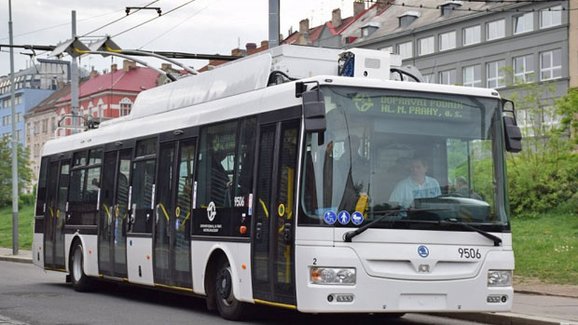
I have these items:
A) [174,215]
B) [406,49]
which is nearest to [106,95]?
[406,49]

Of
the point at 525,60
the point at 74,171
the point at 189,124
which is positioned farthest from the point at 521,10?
the point at 189,124

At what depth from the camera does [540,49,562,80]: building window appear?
65875mm

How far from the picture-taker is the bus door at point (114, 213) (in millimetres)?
17969

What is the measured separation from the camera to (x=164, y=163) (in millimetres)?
16328

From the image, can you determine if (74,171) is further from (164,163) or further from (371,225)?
(371,225)

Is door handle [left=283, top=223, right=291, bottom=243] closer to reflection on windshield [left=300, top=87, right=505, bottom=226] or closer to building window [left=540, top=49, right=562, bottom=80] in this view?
reflection on windshield [left=300, top=87, right=505, bottom=226]

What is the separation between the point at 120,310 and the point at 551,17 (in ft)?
181

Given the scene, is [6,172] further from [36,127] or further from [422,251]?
[422,251]

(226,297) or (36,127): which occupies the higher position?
(36,127)

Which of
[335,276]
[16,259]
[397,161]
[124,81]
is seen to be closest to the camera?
[335,276]

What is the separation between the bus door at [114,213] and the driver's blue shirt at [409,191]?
705 centimetres

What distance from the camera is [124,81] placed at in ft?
371

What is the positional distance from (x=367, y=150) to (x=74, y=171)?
1049 centimetres

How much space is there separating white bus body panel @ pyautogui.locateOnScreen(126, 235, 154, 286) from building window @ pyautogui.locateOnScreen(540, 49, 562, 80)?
170 ft
